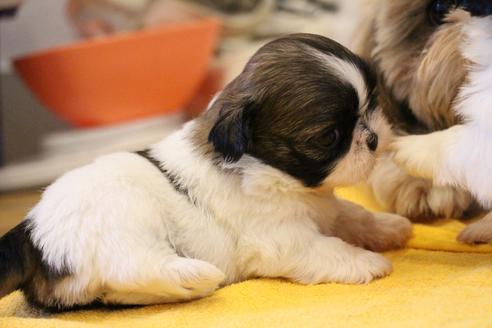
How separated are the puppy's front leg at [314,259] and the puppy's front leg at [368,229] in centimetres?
19

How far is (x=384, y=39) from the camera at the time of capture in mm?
1841

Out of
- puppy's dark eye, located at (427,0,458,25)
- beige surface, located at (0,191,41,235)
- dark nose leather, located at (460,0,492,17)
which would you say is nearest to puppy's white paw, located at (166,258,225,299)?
dark nose leather, located at (460,0,492,17)

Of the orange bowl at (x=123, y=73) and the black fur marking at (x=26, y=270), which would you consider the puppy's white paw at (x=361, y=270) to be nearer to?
the black fur marking at (x=26, y=270)

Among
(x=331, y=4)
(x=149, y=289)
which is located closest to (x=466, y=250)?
(x=149, y=289)

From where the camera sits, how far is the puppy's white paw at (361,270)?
1.42 meters

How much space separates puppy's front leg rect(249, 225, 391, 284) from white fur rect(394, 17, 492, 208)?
22cm

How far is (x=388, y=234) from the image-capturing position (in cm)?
165

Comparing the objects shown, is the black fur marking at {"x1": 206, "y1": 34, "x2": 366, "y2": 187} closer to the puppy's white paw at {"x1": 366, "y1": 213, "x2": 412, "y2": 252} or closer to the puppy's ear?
the puppy's ear

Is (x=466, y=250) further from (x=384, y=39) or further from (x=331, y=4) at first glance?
(x=331, y=4)

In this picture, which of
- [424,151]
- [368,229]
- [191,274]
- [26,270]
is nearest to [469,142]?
[424,151]

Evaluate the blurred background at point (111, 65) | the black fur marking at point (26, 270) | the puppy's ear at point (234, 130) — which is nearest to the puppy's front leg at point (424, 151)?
the puppy's ear at point (234, 130)

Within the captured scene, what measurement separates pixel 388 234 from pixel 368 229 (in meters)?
0.05

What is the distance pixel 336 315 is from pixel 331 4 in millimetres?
2244

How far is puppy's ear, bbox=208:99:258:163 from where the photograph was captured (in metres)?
1.35
